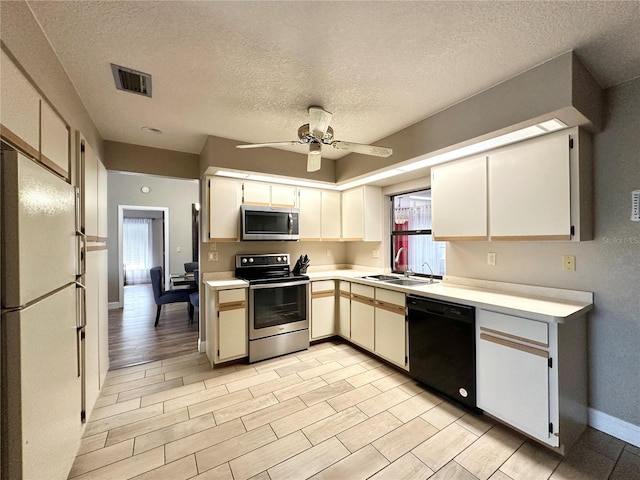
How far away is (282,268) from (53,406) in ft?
8.42

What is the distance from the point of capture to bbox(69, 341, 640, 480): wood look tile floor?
1624mm

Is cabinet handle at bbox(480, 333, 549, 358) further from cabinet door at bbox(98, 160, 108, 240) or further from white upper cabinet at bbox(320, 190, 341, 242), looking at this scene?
cabinet door at bbox(98, 160, 108, 240)

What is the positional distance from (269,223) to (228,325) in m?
1.27

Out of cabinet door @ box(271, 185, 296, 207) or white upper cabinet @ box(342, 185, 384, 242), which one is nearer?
cabinet door @ box(271, 185, 296, 207)

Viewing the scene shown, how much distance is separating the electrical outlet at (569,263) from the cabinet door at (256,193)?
2965 millimetres

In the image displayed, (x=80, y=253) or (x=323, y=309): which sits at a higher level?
(x=80, y=253)

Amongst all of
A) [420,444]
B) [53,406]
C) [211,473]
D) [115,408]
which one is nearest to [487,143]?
[420,444]

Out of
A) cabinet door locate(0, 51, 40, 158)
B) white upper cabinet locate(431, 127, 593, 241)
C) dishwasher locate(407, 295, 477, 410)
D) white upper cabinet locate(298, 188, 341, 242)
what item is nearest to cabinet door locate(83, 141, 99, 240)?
cabinet door locate(0, 51, 40, 158)

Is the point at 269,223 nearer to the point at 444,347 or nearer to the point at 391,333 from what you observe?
the point at 391,333

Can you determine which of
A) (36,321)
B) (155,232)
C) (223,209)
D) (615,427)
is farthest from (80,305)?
(155,232)

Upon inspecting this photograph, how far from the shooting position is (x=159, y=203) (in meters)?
6.43

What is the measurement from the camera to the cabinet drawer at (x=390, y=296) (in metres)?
2.70

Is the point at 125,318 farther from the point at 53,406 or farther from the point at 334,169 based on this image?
the point at 334,169

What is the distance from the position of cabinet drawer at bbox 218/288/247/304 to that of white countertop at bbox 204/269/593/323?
0.06m
